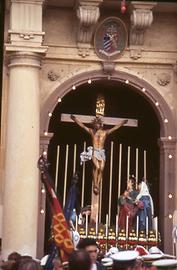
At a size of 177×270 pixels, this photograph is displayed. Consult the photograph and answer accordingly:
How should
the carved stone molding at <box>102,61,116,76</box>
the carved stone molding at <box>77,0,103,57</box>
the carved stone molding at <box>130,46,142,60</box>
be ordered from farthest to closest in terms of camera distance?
the carved stone molding at <box>130,46,142,60</box>, the carved stone molding at <box>102,61,116,76</box>, the carved stone molding at <box>77,0,103,57</box>

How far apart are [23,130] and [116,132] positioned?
3229mm

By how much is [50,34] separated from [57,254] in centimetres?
717

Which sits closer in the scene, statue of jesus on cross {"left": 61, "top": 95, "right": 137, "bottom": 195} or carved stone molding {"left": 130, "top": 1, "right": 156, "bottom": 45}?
carved stone molding {"left": 130, "top": 1, "right": 156, "bottom": 45}

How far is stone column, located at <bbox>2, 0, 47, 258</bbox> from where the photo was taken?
13328mm

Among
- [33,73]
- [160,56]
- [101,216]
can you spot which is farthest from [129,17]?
[101,216]

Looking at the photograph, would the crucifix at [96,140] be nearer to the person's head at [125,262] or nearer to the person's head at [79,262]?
the person's head at [125,262]

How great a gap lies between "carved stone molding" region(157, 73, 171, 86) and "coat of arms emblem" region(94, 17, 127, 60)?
0.87 m

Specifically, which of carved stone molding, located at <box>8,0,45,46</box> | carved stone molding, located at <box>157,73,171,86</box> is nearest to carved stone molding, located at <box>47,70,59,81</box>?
carved stone molding, located at <box>8,0,45,46</box>

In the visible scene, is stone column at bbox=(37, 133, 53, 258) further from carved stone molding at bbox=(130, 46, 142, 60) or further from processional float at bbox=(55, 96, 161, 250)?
carved stone molding at bbox=(130, 46, 142, 60)

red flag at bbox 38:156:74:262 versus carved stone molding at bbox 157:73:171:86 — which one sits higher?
carved stone molding at bbox 157:73:171:86

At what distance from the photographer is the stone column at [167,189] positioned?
14461 millimetres

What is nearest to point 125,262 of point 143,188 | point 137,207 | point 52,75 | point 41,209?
point 41,209

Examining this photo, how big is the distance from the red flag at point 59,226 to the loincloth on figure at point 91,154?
19.7ft

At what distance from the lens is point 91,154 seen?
15.0 meters
